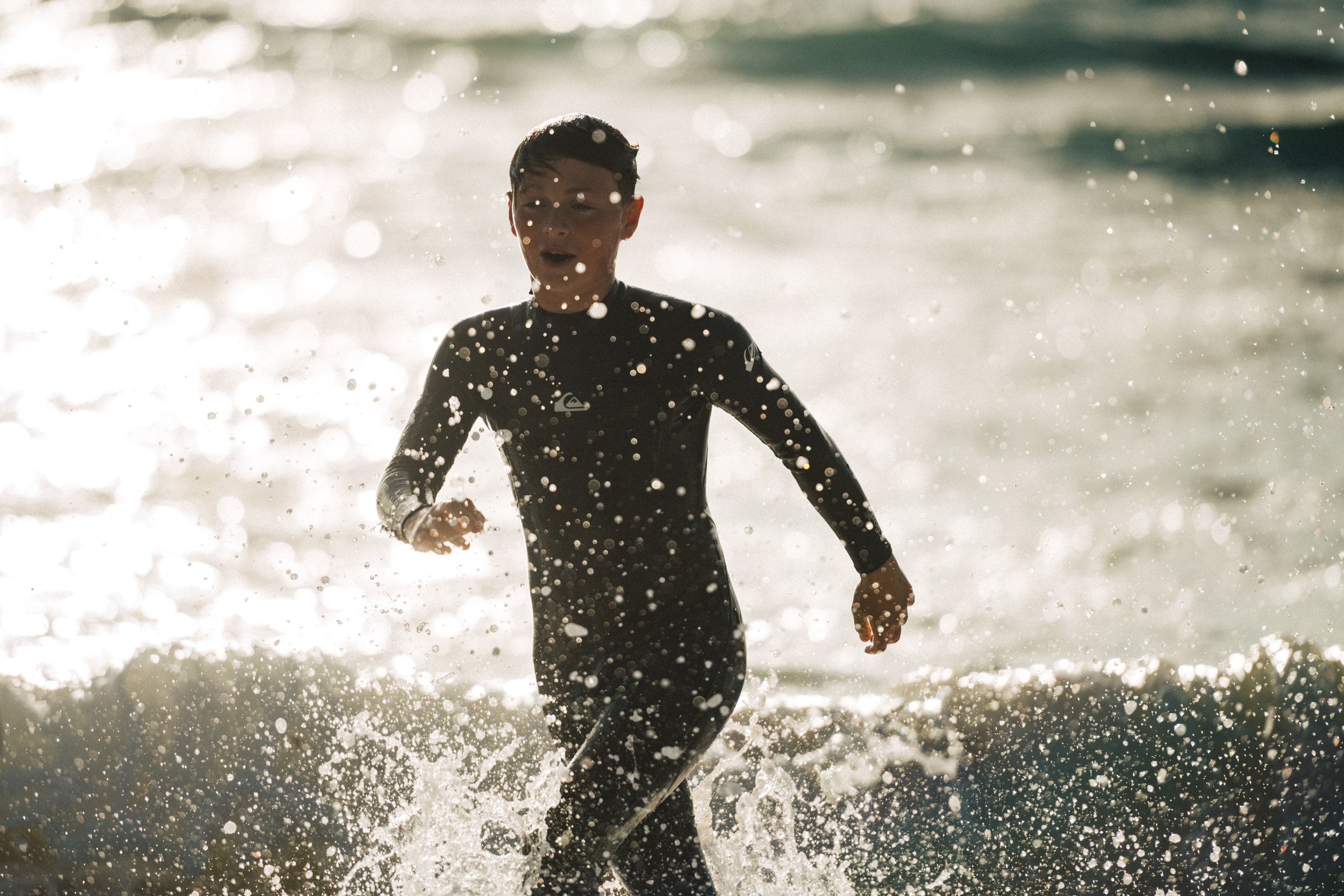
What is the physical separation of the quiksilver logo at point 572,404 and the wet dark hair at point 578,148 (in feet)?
1.41

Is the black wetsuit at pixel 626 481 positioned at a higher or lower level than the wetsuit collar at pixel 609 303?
lower

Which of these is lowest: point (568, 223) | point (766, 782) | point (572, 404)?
point (766, 782)

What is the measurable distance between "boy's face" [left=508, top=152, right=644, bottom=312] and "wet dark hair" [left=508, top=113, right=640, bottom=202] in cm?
1

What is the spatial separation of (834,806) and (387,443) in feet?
17.5

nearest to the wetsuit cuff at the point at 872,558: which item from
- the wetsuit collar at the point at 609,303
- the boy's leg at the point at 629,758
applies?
the boy's leg at the point at 629,758

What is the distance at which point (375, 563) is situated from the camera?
720 cm

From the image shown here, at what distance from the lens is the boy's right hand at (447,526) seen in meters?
2.40

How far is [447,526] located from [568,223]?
0.67 m

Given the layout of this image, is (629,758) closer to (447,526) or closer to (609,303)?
(447,526)

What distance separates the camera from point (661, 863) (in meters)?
2.91

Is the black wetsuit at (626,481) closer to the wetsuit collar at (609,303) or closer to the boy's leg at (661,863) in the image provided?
the wetsuit collar at (609,303)

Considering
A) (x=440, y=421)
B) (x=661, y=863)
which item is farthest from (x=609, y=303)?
(x=661, y=863)

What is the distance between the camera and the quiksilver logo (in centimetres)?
270

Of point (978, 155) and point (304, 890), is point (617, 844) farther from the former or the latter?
point (978, 155)
